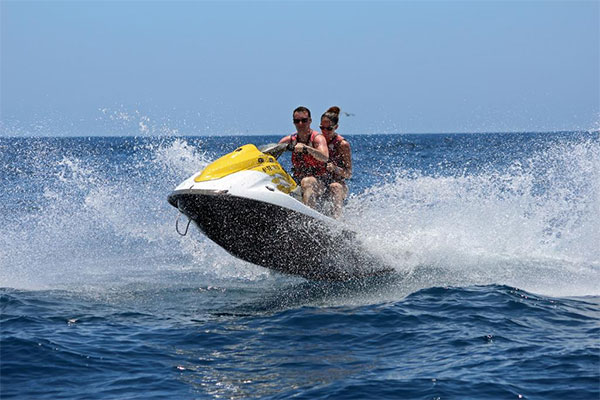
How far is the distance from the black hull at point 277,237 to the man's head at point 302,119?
95cm

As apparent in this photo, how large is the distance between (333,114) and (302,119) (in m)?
0.41

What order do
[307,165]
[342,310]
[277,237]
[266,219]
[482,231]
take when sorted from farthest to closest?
[482,231], [307,165], [277,237], [266,219], [342,310]

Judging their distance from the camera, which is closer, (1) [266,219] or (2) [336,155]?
(1) [266,219]

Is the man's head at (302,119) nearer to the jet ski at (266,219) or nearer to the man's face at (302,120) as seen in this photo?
the man's face at (302,120)

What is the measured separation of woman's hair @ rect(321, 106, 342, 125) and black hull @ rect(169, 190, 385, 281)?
3.73 feet

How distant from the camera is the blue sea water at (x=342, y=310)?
4871 millimetres

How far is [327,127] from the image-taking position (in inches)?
314

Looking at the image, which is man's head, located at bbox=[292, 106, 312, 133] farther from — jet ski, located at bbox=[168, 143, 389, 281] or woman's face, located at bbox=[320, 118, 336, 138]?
jet ski, located at bbox=[168, 143, 389, 281]

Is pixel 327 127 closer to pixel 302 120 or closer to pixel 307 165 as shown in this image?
pixel 302 120

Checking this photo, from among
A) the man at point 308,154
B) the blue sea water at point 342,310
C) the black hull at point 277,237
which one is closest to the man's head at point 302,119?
the man at point 308,154

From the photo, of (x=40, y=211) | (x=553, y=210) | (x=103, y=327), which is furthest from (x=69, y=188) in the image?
(x=103, y=327)

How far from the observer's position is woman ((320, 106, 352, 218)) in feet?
26.2

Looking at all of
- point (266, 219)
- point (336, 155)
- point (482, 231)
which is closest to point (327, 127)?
point (336, 155)

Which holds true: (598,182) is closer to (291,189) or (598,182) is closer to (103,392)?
(291,189)
